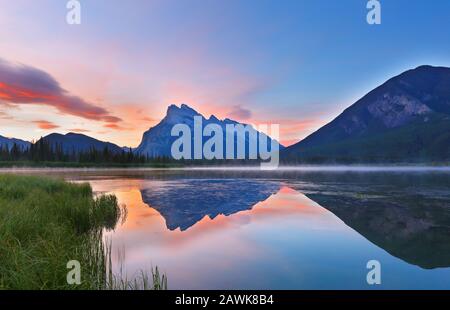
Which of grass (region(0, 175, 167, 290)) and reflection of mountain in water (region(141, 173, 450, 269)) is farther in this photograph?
reflection of mountain in water (region(141, 173, 450, 269))

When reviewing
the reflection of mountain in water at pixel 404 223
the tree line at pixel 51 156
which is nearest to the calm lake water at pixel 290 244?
the reflection of mountain in water at pixel 404 223

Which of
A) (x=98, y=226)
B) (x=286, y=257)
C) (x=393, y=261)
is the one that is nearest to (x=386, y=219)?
(x=393, y=261)

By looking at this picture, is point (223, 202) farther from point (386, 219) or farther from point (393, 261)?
point (393, 261)

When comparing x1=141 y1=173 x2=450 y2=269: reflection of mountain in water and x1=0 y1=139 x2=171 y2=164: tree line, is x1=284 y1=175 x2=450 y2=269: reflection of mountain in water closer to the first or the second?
x1=141 y1=173 x2=450 y2=269: reflection of mountain in water

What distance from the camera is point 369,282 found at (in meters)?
8.71

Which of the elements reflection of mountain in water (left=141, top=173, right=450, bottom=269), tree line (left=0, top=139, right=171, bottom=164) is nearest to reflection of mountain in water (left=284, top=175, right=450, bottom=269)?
reflection of mountain in water (left=141, top=173, right=450, bottom=269)

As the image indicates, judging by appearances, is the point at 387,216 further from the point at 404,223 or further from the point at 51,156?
the point at 51,156

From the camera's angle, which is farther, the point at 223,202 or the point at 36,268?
the point at 223,202

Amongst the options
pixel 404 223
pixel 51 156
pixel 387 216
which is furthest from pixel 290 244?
pixel 51 156

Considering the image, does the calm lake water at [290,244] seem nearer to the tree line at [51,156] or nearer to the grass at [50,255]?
the grass at [50,255]

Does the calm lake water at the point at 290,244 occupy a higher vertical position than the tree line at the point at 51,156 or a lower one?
lower
